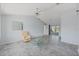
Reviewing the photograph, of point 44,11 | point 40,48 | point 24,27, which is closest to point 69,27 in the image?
point 44,11

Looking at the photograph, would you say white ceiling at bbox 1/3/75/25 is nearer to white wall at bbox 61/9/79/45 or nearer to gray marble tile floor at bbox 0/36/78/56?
white wall at bbox 61/9/79/45

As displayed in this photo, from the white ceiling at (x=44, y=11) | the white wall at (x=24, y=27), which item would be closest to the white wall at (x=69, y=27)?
the white ceiling at (x=44, y=11)

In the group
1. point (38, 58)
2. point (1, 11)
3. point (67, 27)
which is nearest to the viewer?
point (38, 58)

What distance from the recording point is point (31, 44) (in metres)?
1.55

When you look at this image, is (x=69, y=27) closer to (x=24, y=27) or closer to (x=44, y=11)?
(x=44, y=11)

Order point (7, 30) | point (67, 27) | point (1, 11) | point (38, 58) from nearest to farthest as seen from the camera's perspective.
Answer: point (38, 58)
point (1, 11)
point (7, 30)
point (67, 27)

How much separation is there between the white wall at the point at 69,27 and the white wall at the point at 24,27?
38 centimetres

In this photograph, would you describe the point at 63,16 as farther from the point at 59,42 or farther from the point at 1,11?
the point at 1,11

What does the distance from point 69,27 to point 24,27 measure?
2.58 ft

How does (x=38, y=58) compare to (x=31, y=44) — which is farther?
(x=31, y=44)

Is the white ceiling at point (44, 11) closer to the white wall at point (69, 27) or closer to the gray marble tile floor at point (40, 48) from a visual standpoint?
the white wall at point (69, 27)

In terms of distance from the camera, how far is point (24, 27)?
1568 mm

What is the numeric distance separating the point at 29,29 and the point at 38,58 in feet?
1.82

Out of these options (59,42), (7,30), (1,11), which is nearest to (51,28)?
(59,42)
